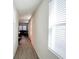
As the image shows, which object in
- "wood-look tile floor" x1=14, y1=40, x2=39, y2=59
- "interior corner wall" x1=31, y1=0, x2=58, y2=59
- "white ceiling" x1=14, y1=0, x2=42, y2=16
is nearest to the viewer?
"interior corner wall" x1=31, y1=0, x2=58, y2=59

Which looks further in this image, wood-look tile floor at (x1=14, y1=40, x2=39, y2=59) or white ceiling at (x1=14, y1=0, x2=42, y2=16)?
wood-look tile floor at (x1=14, y1=40, x2=39, y2=59)

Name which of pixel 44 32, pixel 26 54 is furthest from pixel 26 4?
pixel 26 54

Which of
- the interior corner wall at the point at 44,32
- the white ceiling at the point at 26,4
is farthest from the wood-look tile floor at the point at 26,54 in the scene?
the white ceiling at the point at 26,4

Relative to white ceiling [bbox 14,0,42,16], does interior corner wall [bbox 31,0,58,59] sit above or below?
A: below

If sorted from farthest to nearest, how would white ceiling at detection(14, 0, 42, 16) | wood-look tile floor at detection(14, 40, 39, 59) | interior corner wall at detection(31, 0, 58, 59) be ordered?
wood-look tile floor at detection(14, 40, 39, 59), white ceiling at detection(14, 0, 42, 16), interior corner wall at detection(31, 0, 58, 59)

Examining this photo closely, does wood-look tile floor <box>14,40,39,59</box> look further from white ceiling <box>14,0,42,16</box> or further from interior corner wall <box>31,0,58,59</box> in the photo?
white ceiling <box>14,0,42,16</box>

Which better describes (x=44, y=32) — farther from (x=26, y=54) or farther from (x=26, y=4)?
(x=26, y=54)

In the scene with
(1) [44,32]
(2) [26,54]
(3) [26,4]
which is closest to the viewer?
(1) [44,32]

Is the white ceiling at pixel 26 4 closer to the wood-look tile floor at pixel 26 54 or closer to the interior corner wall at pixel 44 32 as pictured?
the interior corner wall at pixel 44 32

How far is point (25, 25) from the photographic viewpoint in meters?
16.8

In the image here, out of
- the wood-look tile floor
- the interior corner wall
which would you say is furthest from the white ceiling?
the wood-look tile floor
